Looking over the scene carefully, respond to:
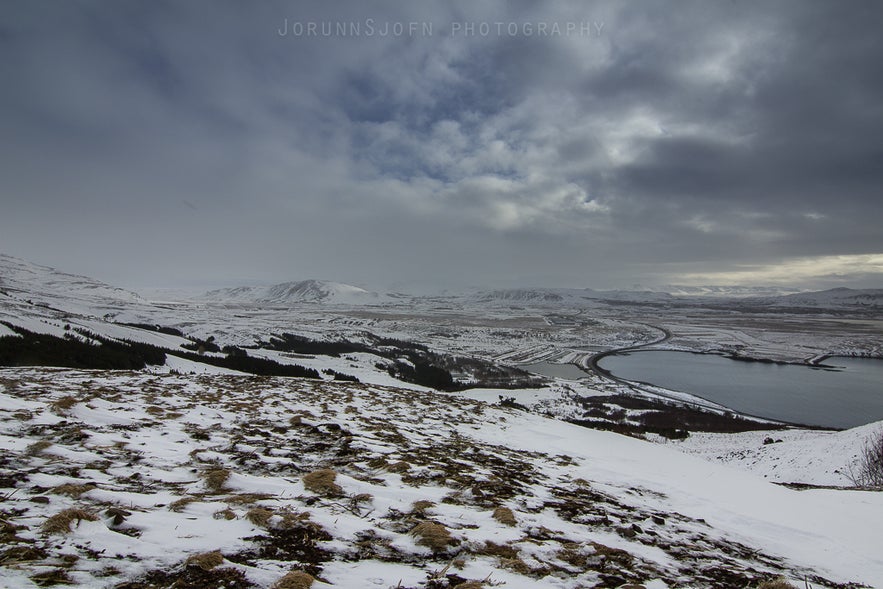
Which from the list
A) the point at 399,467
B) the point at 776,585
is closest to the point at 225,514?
the point at 399,467

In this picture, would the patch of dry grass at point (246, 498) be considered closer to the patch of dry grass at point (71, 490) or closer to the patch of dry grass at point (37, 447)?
the patch of dry grass at point (71, 490)

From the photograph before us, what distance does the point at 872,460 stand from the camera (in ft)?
62.8

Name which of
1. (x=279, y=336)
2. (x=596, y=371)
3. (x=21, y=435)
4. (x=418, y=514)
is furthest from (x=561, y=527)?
(x=279, y=336)

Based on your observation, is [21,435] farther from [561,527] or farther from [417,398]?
[417,398]

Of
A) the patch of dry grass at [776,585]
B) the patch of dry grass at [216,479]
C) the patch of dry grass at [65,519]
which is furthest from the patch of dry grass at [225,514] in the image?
the patch of dry grass at [776,585]

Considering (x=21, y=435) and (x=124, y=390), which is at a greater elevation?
(x=21, y=435)

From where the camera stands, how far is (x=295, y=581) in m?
3.04

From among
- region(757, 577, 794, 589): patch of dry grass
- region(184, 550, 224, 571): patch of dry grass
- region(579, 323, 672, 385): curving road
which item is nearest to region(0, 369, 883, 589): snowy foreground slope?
region(184, 550, 224, 571): patch of dry grass

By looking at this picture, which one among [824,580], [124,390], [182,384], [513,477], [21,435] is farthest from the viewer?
[182,384]

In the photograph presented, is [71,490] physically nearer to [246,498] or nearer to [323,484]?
[246,498]

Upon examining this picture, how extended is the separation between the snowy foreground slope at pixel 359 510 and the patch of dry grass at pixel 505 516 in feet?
0.16

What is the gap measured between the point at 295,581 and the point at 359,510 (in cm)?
184

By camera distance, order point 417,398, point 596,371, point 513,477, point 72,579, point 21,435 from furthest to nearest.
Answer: point 596,371 → point 417,398 → point 513,477 → point 21,435 → point 72,579

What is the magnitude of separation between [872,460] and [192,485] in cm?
2848
